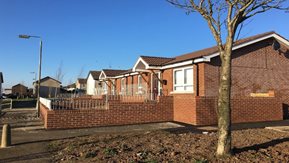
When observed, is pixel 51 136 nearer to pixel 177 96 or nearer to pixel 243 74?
pixel 177 96

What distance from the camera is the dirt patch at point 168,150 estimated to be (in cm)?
587

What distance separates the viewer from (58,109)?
473 inches

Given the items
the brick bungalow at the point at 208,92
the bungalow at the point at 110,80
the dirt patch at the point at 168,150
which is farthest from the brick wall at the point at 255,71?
the bungalow at the point at 110,80

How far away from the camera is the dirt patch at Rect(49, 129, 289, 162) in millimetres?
5867

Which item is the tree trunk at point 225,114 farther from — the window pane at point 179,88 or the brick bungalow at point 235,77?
the window pane at point 179,88

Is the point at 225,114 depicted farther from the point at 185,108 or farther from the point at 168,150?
the point at 185,108

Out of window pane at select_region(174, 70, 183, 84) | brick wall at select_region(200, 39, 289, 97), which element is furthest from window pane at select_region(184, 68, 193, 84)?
brick wall at select_region(200, 39, 289, 97)

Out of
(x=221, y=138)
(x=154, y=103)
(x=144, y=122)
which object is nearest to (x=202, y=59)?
(x=154, y=103)

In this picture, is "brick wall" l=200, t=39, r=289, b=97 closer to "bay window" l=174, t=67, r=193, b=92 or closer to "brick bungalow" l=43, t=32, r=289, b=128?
"brick bungalow" l=43, t=32, r=289, b=128

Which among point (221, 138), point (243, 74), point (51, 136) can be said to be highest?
point (243, 74)

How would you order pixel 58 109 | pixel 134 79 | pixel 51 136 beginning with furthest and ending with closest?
1. pixel 134 79
2. pixel 58 109
3. pixel 51 136

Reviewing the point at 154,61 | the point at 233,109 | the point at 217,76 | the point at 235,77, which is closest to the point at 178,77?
the point at 217,76

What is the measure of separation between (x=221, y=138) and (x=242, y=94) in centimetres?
1031

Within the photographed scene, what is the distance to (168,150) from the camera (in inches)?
259
